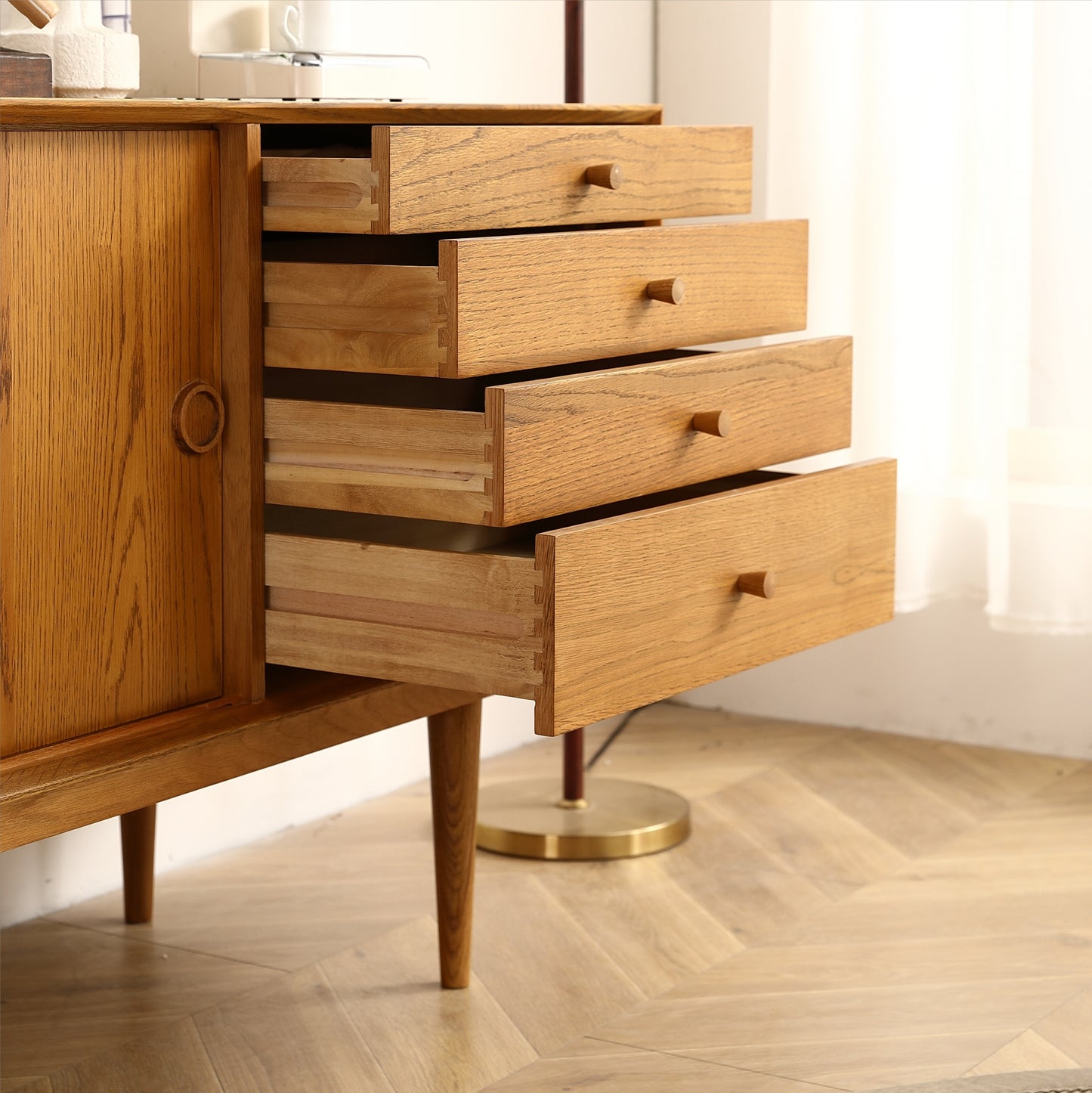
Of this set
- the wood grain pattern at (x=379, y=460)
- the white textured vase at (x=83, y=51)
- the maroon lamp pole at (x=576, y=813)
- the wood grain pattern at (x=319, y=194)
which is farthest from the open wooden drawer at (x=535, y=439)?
→ the maroon lamp pole at (x=576, y=813)

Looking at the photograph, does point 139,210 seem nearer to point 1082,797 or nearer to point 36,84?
point 36,84

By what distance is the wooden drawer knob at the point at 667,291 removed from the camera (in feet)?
4.51

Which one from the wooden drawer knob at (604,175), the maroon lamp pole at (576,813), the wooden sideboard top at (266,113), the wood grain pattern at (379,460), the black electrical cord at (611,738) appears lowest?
the black electrical cord at (611,738)

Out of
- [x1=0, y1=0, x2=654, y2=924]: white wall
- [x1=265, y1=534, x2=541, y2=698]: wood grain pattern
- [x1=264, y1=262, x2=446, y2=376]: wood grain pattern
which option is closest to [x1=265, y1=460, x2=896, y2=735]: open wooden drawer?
[x1=265, y1=534, x2=541, y2=698]: wood grain pattern

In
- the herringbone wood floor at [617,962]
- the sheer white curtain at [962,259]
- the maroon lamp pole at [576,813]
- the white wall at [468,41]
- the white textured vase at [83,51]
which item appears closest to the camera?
the white textured vase at [83,51]

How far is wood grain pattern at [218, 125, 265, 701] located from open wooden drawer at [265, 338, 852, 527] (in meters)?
0.02

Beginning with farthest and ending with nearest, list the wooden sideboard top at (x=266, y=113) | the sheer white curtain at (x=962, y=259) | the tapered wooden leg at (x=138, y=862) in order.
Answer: the sheer white curtain at (x=962, y=259) → the tapered wooden leg at (x=138, y=862) → the wooden sideboard top at (x=266, y=113)

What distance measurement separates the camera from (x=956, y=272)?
2482 millimetres

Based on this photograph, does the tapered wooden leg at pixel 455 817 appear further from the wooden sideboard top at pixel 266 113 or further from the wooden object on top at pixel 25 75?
the wooden object on top at pixel 25 75

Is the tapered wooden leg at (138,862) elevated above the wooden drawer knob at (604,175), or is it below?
below

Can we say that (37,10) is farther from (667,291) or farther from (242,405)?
(667,291)

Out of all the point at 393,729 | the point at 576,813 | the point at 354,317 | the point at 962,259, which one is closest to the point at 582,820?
the point at 576,813

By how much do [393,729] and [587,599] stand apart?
1.22m

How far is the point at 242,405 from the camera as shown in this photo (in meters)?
1.27
